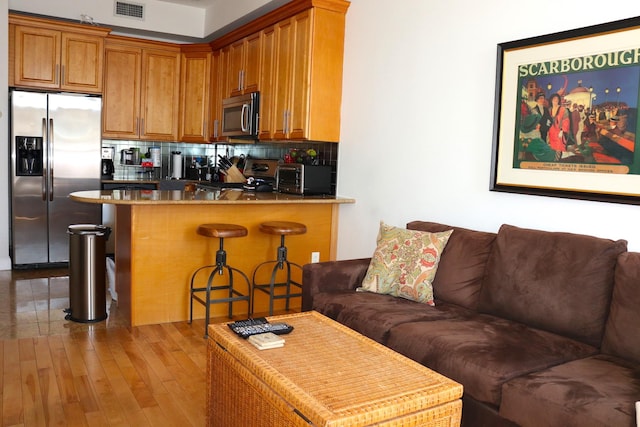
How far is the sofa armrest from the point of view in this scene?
3.33 metres

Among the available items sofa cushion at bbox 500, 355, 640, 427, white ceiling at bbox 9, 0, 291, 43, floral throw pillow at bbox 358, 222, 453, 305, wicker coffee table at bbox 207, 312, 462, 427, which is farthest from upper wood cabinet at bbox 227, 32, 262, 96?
sofa cushion at bbox 500, 355, 640, 427

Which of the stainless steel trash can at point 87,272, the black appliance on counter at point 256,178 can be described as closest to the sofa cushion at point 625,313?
the stainless steel trash can at point 87,272

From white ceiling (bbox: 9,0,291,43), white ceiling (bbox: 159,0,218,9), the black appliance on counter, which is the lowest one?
the black appliance on counter

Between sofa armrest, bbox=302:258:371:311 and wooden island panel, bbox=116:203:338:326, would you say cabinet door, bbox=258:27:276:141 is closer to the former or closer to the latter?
wooden island panel, bbox=116:203:338:326

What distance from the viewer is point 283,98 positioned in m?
4.84

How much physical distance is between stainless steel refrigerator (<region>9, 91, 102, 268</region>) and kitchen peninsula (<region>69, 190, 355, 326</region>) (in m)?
1.83

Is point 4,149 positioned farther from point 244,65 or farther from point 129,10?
point 244,65

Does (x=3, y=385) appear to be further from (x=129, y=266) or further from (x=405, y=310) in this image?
(x=405, y=310)

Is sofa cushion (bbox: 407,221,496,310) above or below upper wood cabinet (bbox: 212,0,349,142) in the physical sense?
below

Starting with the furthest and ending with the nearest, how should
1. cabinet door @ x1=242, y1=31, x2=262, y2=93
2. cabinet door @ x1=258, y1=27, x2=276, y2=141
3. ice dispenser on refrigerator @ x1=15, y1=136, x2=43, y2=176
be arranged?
1. ice dispenser on refrigerator @ x1=15, y1=136, x2=43, y2=176
2. cabinet door @ x1=242, y1=31, x2=262, y2=93
3. cabinet door @ x1=258, y1=27, x2=276, y2=141

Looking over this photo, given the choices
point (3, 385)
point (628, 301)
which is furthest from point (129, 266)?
point (628, 301)

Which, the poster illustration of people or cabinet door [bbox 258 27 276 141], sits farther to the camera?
cabinet door [bbox 258 27 276 141]

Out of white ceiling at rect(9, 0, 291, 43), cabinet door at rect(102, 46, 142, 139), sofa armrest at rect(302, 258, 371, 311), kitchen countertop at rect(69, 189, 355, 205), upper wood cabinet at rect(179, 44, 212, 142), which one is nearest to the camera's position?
sofa armrest at rect(302, 258, 371, 311)

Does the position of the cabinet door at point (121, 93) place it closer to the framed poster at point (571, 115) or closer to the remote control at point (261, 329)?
the framed poster at point (571, 115)
